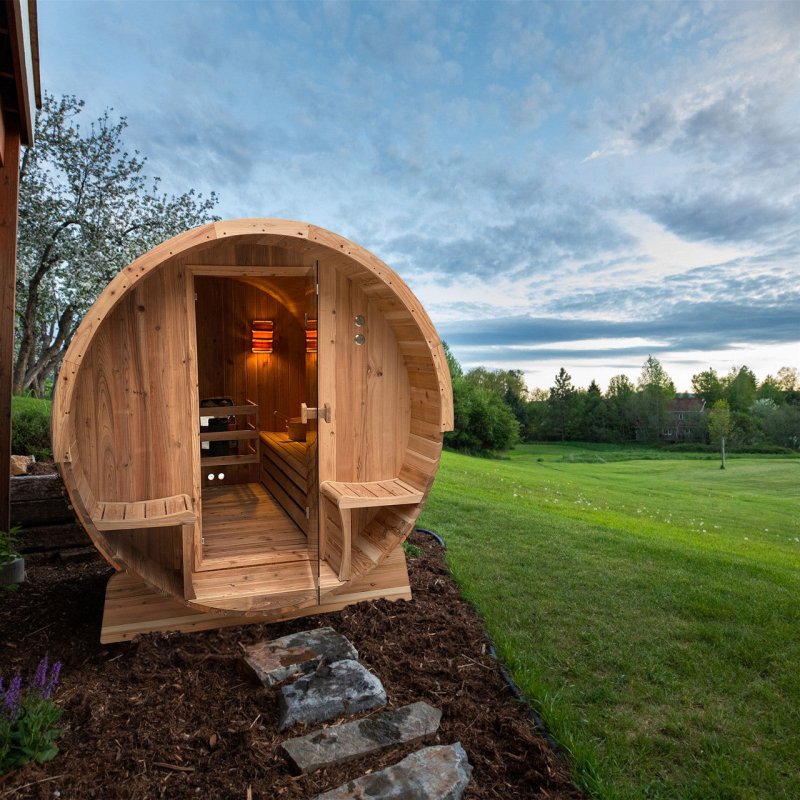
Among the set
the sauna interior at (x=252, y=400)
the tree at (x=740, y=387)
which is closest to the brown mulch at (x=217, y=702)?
the sauna interior at (x=252, y=400)

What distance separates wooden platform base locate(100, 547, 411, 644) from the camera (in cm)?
367

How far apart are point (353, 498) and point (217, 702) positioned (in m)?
1.43

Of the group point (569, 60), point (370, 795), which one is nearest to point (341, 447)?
point (370, 795)

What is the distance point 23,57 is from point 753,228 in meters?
21.6

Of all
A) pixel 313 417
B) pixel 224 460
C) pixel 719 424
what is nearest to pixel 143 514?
pixel 313 417

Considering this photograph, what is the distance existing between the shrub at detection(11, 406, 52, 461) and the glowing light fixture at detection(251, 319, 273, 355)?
2715 millimetres

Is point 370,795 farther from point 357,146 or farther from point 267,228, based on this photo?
point 357,146

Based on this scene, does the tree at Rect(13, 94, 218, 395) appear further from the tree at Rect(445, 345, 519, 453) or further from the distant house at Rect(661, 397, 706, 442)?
the distant house at Rect(661, 397, 706, 442)

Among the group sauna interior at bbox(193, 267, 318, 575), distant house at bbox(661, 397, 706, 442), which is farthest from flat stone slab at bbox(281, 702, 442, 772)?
distant house at bbox(661, 397, 706, 442)

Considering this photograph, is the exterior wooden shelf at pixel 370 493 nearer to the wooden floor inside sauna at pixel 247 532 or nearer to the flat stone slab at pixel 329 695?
the wooden floor inside sauna at pixel 247 532

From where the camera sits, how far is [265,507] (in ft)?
21.6

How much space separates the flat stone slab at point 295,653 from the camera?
10.5ft

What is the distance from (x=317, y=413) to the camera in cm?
419

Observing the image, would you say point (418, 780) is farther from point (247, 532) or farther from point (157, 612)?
point (247, 532)
